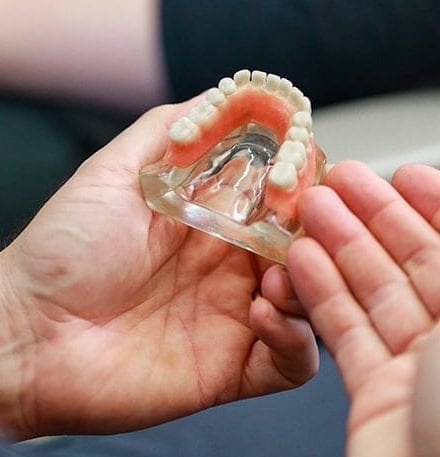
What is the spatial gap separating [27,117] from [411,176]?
618 millimetres

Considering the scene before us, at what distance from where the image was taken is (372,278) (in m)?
0.62

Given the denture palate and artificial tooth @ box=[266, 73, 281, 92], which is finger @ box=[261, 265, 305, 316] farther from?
artificial tooth @ box=[266, 73, 281, 92]

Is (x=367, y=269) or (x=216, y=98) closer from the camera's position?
(x=367, y=269)

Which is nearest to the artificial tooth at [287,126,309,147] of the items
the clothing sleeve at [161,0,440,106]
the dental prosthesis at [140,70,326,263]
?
the dental prosthesis at [140,70,326,263]

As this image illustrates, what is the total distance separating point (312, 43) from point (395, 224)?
1.57ft

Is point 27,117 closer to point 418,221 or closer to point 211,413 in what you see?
point 211,413

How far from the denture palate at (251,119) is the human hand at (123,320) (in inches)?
2.0

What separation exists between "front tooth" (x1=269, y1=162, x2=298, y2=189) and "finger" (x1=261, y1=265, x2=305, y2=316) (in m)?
0.06

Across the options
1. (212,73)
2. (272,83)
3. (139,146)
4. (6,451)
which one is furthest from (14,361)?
(212,73)

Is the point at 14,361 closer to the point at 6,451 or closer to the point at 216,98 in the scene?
the point at 6,451

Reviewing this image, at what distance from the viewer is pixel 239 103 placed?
77 cm

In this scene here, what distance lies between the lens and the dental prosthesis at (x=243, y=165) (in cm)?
70

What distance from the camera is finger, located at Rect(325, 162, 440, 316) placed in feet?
2.03

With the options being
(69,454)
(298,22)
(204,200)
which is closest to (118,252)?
(204,200)
